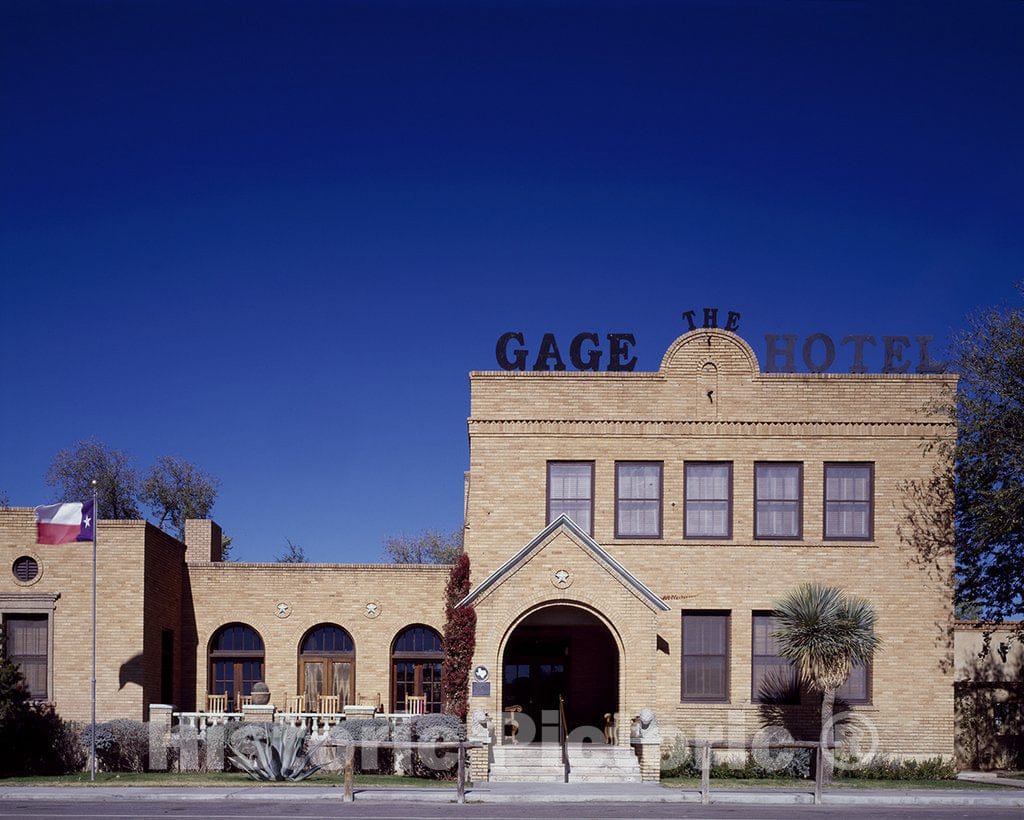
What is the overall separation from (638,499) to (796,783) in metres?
7.56

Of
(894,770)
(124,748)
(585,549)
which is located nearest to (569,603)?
(585,549)

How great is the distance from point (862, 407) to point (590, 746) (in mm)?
10595

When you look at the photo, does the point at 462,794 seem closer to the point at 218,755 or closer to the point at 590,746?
the point at 590,746

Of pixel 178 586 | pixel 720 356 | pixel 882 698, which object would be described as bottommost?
pixel 882 698

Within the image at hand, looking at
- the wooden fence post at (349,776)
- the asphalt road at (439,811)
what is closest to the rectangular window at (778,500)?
the asphalt road at (439,811)

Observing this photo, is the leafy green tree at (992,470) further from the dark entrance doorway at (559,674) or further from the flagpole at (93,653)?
the flagpole at (93,653)

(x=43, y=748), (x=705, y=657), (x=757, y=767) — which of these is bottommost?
(x=757, y=767)

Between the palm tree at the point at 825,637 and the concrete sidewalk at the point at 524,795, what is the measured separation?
254 cm

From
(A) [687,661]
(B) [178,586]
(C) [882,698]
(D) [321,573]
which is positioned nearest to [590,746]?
(A) [687,661]

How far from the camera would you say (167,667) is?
1208 inches

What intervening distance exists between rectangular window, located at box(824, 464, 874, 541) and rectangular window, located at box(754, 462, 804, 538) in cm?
70

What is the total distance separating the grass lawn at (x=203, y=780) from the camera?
78.2 ft

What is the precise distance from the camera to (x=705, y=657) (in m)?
28.5

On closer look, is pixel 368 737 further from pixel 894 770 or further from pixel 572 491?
pixel 894 770
